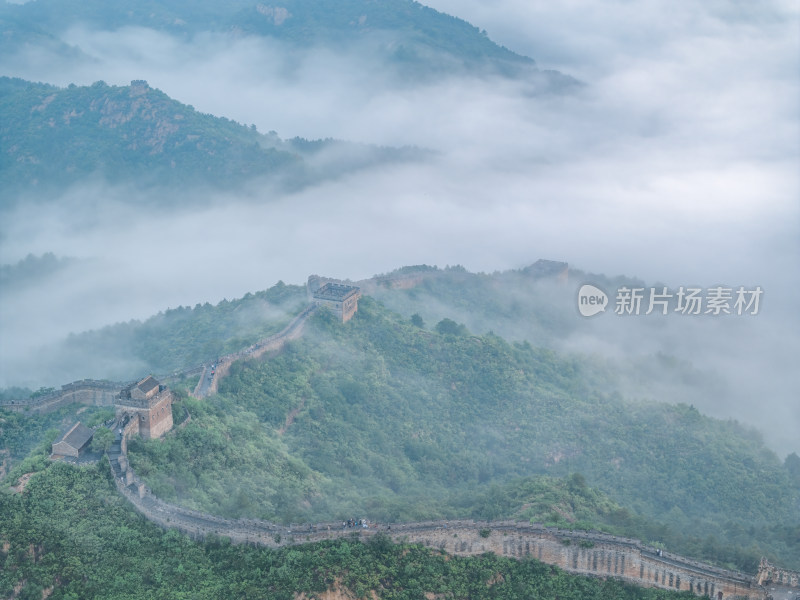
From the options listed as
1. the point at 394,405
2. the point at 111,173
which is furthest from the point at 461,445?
the point at 111,173

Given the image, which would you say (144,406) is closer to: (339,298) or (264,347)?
(264,347)

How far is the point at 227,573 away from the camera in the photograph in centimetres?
5712

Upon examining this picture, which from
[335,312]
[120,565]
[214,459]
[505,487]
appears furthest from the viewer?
[335,312]

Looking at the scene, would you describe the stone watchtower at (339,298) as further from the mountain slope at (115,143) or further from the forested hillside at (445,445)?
the mountain slope at (115,143)

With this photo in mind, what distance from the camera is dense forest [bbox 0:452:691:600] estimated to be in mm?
54406

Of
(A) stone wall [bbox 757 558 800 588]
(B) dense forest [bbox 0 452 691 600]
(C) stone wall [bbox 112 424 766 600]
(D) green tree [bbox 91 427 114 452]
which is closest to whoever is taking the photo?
(B) dense forest [bbox 0 452 691 600]

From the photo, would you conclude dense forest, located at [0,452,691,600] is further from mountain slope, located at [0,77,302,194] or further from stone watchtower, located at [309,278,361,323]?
mountain slope, located at [0,77,302,194]

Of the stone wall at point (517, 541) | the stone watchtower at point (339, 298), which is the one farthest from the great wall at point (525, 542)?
the stone watchtower at point (339, 298)

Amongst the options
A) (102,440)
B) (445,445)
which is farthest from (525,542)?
(445,445)

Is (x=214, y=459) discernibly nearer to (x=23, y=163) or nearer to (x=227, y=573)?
(x=227, y=573)

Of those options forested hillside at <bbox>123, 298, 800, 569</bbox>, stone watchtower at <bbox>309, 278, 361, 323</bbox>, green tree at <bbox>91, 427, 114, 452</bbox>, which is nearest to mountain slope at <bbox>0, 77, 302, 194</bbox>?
stone watchtower at <bbox>309, 278, 361, 323</bbox>

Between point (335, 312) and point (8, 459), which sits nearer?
point (8, 459)

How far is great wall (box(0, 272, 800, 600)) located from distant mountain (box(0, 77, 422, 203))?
112246mm

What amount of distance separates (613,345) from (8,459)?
74.7 metres
